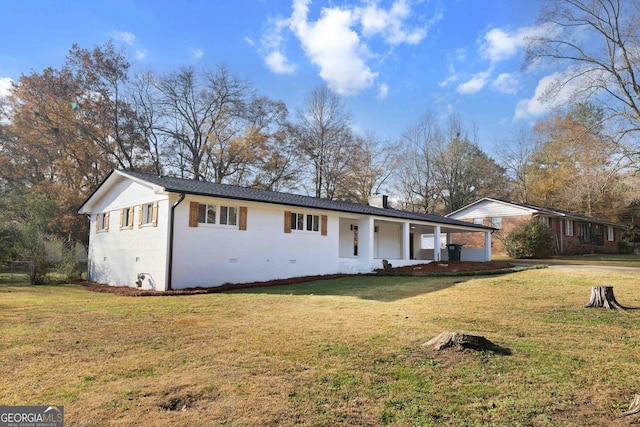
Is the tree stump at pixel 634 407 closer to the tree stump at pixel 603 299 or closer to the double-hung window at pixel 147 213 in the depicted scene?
the tree stump at pixel 603 299

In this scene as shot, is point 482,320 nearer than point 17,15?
Yes

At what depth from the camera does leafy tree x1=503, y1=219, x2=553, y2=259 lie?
86.5ft

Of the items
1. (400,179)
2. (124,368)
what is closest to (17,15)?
(124,368)

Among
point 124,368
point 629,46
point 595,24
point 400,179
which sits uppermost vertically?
point 595,24

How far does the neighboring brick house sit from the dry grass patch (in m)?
23.6

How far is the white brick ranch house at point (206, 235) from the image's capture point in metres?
13.9

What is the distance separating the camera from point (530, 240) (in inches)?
1038

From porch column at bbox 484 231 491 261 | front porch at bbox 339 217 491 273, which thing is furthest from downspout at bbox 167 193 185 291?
porch column at bbox 484 231 491 261

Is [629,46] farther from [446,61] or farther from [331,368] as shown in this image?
[331,368]

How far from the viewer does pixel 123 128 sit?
95.2ft

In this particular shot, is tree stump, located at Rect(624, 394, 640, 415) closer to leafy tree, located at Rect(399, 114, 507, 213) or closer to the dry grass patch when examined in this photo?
the dry grass patch

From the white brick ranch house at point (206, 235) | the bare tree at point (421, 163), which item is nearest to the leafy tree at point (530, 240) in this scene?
the white brick ranch house at point (206, 235)

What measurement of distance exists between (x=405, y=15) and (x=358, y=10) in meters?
1.65

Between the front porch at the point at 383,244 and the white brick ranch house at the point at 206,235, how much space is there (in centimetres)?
8
